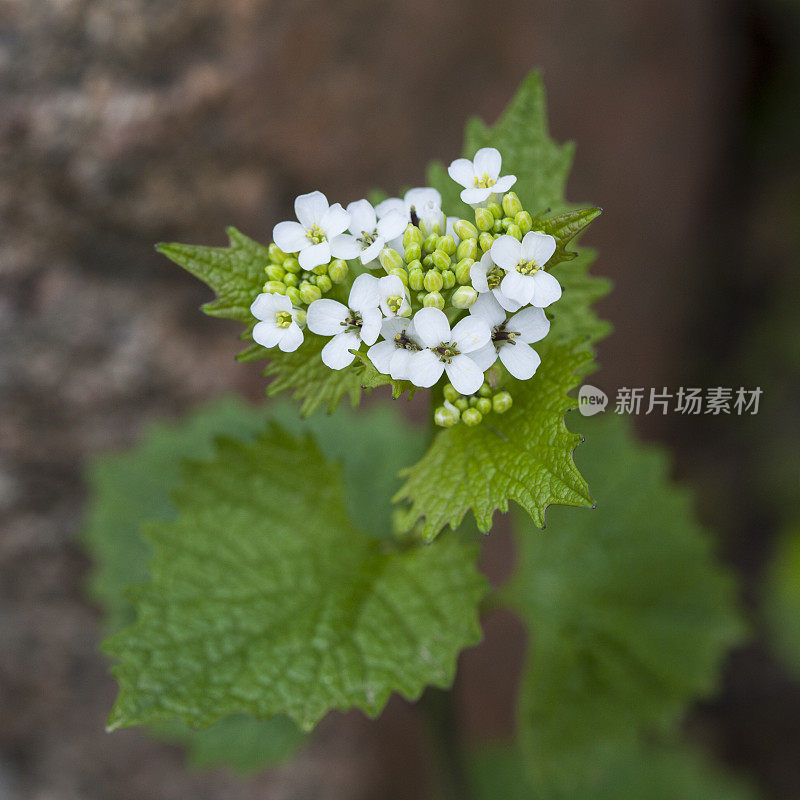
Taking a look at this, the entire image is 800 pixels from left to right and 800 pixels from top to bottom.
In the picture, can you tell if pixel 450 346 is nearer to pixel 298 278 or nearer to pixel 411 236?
pixel 411 236

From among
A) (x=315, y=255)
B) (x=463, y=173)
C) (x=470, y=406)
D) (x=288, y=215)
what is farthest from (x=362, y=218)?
(x=288, y=215)

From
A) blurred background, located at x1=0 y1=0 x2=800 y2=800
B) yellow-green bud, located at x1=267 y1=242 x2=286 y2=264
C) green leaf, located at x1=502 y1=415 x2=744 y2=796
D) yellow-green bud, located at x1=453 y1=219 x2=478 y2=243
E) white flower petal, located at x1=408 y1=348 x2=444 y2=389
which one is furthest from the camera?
blurred background, located at x1=0 y1=0 x2=800 y2=800

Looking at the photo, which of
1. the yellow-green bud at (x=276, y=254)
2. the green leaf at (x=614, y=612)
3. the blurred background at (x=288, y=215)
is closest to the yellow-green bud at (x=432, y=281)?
the yellow-green bud at (x=276, y=254)

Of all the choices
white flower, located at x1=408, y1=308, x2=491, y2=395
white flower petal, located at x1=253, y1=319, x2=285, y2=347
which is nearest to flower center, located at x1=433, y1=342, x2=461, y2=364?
white flower, located at x1=408, y1=308, x2=491, y2=395

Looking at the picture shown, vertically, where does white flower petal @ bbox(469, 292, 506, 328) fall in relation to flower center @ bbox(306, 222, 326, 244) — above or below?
below

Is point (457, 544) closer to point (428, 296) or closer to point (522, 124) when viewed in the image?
point (428, 296)

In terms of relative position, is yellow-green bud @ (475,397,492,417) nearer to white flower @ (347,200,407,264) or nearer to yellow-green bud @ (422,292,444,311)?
yellow-green bud @ (422,292,444,311)
